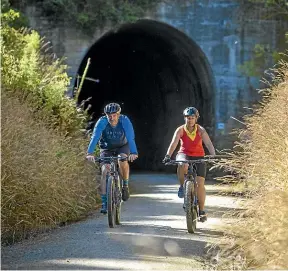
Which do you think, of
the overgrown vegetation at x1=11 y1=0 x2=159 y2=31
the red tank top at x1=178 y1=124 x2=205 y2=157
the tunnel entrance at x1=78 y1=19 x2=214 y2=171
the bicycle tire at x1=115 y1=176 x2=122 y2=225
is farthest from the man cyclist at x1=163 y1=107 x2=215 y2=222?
the tunnel entrance at x1=78 y1=19 x2=214 y2=171

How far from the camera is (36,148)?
11203 mm

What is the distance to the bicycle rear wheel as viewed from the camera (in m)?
9.45

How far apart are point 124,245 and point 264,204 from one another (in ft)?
5.80

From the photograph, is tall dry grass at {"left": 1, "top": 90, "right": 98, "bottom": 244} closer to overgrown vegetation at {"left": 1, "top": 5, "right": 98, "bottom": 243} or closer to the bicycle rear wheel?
overgrown vegetation at {"left": 1, "top": 5, "right": 98, "bottom": 243}

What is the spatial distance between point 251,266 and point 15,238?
370 cm

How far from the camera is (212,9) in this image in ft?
71.6

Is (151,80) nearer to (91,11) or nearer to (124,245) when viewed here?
(91,11)

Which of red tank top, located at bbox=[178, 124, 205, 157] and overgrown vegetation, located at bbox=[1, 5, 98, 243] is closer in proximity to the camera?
red tank top, located at bbox=[178, 124, 205, 157]

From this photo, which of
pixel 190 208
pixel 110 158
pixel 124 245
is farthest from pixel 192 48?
pixel 124 245

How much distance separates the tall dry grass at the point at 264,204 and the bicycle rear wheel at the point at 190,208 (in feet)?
1.96

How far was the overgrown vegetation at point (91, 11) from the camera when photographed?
777 inches

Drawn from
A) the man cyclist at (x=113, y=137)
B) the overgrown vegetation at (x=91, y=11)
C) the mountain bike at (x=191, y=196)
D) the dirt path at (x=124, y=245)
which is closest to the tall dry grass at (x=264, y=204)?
the dirt path at (x=124, y=245)

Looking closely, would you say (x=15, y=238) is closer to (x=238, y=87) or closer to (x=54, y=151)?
(x=54, y=151)

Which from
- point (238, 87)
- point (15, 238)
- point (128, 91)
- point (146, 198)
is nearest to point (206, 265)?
point (15, 238)
